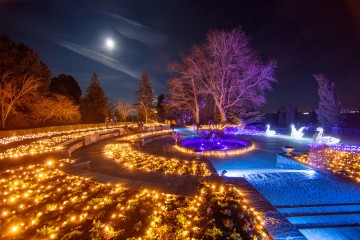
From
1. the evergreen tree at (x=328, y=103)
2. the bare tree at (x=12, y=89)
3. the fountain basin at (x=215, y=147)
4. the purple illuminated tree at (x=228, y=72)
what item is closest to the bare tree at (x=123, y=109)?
the purple illuminated tree at (x=228, y=72)

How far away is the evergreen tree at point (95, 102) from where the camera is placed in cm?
2686

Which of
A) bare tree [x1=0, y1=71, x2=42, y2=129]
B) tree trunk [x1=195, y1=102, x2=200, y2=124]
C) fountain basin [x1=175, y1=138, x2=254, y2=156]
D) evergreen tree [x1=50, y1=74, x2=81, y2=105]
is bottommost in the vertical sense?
fountain basin [x1=175, y1=138, x2=254, y2=156]

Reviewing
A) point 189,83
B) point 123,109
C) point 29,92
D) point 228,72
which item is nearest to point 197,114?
point 189,83

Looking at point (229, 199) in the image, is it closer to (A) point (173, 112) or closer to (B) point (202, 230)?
(B) point (202, 230)

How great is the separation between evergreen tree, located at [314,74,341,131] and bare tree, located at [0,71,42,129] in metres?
23.3

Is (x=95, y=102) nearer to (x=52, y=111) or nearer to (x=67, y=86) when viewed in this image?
(x=67, y=86)

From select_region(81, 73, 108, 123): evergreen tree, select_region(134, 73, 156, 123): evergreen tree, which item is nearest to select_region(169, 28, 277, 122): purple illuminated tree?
select_region(134, 73, 156, 123): evergreen tree

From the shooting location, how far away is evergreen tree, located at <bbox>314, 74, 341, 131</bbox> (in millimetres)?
16141

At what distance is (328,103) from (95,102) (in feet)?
87.4

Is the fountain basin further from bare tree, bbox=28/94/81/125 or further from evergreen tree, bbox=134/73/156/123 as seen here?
evergreen tree, bbox=134/73/156/123

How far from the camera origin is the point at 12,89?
15.0m

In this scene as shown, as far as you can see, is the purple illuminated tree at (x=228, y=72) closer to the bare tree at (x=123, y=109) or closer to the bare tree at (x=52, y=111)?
the bare tree at (x=52, y=111)

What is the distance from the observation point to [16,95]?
608 inches

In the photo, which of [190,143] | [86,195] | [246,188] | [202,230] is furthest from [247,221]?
[190,143]
